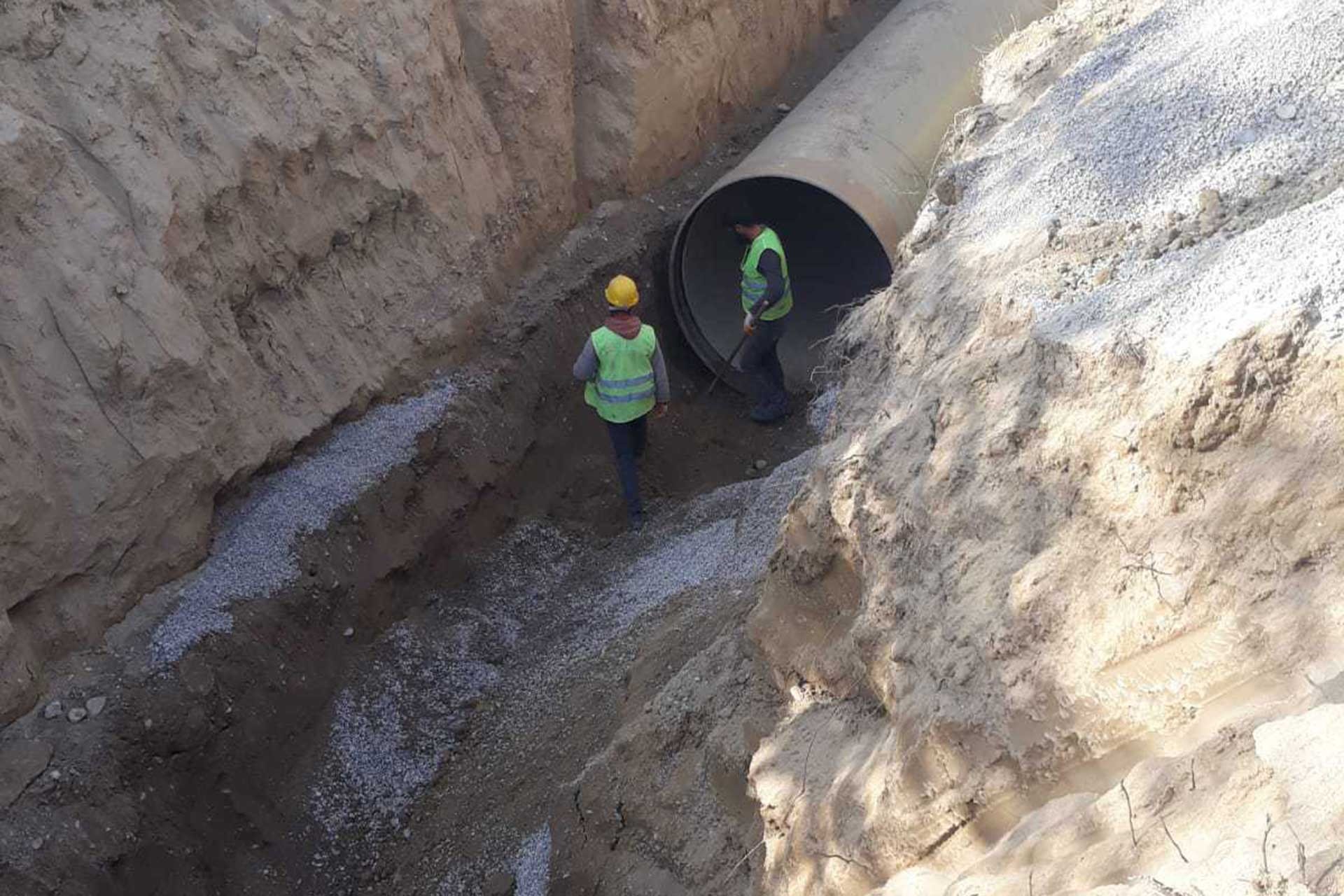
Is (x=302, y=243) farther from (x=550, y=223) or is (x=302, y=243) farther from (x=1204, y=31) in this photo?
(x=1204, y=31)

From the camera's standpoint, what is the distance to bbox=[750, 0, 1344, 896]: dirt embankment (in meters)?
2.41

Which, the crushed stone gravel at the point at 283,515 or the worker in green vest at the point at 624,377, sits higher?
the crushed stone gravel at the point at 283,515

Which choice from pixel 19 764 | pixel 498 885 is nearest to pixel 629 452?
pixel 498 885

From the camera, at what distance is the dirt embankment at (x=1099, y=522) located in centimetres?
241

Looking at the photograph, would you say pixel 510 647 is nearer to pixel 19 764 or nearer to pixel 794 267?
pixel 19 764

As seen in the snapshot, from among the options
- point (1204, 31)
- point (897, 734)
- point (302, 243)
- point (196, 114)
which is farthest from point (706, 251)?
point (897, 734)

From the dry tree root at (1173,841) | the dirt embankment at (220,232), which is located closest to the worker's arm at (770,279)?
the dirt embankment at (220,232)

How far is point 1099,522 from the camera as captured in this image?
2.92 m

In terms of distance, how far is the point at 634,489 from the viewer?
24.3 ft

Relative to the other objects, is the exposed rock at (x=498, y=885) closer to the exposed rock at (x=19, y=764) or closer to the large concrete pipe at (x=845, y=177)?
the exposed rock at (x=19, y=764)

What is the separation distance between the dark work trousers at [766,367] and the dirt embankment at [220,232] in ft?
5.02

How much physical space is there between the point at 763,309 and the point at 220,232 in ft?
11.7

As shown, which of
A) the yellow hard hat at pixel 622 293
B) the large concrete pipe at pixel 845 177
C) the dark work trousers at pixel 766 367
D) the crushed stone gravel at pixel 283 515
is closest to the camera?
the crushed stone gravel at pixel 283 515

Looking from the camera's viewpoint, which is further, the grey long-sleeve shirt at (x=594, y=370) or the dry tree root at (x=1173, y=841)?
the grey long-sleeve shirt at (x=594, y=370)
